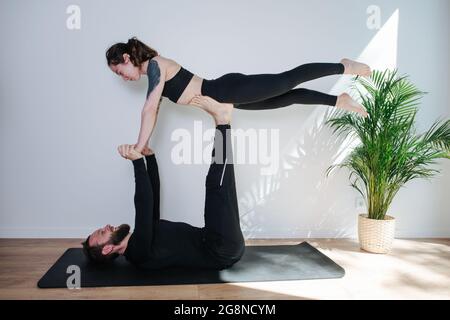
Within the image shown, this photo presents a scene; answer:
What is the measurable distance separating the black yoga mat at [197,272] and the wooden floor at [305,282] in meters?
0.05

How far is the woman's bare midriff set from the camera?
264 centimetres

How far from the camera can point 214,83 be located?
2.65m

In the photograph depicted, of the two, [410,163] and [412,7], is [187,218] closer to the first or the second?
[410,163]

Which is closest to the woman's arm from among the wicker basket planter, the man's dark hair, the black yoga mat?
the man's dark hair

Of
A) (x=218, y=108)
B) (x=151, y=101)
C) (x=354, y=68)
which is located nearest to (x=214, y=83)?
(x=218, y=108)

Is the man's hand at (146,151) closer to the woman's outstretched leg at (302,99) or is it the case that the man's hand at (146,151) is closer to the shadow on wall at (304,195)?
the woman's outstretched leg at (302,99)

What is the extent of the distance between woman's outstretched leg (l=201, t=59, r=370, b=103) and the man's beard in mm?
1024

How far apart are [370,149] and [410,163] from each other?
36cm

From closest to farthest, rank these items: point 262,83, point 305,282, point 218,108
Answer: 1. point 305,282
2. point 262,83
3. point 218,108

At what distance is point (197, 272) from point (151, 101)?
1.14 metres

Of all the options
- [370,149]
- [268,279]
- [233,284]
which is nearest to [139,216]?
[233,284]

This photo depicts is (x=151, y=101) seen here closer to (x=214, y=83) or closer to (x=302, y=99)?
(x=214, y=83)

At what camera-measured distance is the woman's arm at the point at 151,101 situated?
8.27 feet
